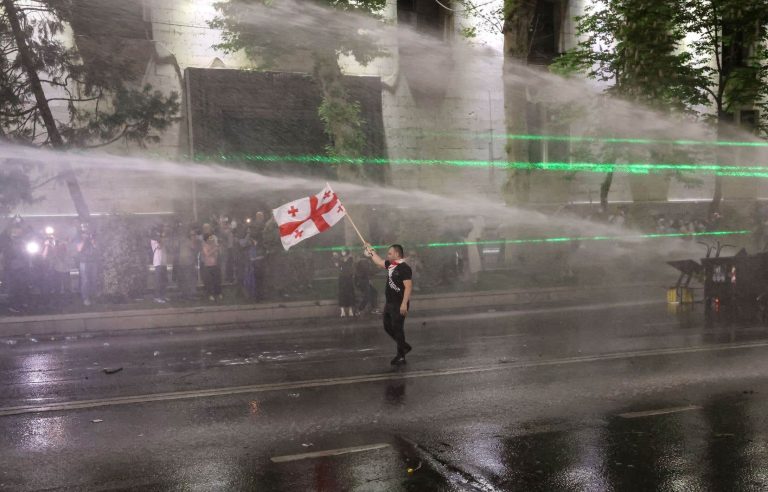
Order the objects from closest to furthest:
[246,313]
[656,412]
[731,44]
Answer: [656,412] < [246,313] < [731,44]

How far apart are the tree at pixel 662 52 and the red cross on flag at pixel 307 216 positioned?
13.8 meters

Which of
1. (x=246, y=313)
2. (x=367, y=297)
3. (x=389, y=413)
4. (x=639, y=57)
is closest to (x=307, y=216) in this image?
(x=389, y=413)

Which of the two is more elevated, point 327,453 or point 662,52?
point 662,52

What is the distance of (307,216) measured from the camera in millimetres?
11484

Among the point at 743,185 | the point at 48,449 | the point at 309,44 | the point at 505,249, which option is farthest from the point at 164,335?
the point at 743,185

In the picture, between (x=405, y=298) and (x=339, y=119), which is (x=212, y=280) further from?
(x=405, y=298)

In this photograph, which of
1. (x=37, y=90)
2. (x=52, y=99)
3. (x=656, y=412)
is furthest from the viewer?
(x=52, y=99)

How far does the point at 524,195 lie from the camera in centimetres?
2102

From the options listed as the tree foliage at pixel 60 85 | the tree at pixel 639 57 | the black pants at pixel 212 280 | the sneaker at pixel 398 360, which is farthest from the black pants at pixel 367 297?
the tree at pixel 639 57

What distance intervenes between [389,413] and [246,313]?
861 centimetres

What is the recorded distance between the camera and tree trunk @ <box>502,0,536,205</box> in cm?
2023

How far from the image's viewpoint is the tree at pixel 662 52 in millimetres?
22453

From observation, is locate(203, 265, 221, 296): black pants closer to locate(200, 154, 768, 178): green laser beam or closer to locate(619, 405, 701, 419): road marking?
locate(200, 154, 768, 178): green laser beam

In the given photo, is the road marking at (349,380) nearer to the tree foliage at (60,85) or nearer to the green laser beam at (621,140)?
the green laser beam at (621,140)
